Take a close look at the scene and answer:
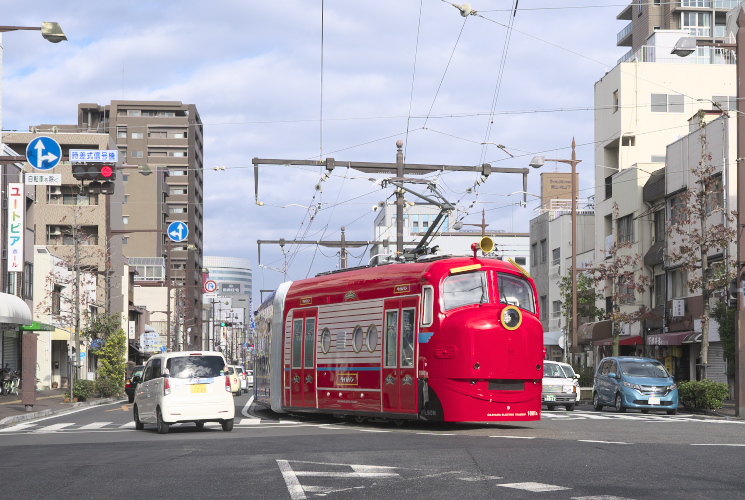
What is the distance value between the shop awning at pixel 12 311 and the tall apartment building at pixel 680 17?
161 feet

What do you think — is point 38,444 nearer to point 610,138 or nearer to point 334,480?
point 334,480

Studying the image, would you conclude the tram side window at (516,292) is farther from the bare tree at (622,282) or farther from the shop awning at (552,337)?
the shop awning at (552,337)

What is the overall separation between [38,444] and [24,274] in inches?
1581

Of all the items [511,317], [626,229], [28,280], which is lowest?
[511,317]

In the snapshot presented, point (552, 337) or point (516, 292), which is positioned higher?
point (516, 292)

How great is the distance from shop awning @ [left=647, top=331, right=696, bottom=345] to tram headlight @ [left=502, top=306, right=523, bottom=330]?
2664 cm

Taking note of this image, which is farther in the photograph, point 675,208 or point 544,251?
point 544,251

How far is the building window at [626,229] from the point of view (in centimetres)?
5303

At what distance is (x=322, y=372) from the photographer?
23.0 metres

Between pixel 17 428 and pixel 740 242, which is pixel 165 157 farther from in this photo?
pixel 740 242

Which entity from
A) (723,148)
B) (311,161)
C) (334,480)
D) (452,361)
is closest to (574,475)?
(334,480)

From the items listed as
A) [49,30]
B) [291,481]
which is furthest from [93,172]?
[291,481]

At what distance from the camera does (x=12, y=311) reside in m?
45.7

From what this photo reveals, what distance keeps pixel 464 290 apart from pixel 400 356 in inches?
71.7
